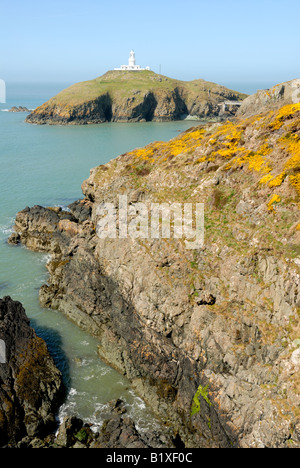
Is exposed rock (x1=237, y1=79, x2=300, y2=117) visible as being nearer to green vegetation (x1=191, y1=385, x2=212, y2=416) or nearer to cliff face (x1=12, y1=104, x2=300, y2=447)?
cliff face (x1=12, y1=104, x2=300, y2=447)

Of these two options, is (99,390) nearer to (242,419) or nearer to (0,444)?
(0,444)

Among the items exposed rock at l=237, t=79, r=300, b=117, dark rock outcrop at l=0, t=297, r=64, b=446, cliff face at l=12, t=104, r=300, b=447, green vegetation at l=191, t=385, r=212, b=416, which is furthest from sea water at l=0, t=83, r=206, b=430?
exposed rock at l=237, t=79, r=300, b=117

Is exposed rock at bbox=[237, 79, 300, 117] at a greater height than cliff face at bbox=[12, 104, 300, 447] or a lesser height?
greater

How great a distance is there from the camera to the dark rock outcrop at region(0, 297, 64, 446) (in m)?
26.6

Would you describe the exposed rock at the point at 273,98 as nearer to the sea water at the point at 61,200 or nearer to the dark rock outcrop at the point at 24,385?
the sea water at the point at 61,200

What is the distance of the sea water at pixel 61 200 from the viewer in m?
31.3

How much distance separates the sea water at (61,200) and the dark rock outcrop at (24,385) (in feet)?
6.16

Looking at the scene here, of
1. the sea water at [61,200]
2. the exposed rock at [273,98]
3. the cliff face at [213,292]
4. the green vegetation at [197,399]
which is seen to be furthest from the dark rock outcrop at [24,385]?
the exposed rock at [273,98]

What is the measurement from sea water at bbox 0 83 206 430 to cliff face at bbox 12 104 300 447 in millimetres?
1616

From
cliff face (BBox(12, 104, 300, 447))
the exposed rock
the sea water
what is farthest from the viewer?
the exposed rock

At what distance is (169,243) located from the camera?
37125 millimetres

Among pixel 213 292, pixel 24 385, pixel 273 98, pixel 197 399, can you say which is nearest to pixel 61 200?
pixel 273 98

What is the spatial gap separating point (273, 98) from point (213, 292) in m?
33.9

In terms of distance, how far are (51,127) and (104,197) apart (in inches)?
5602
